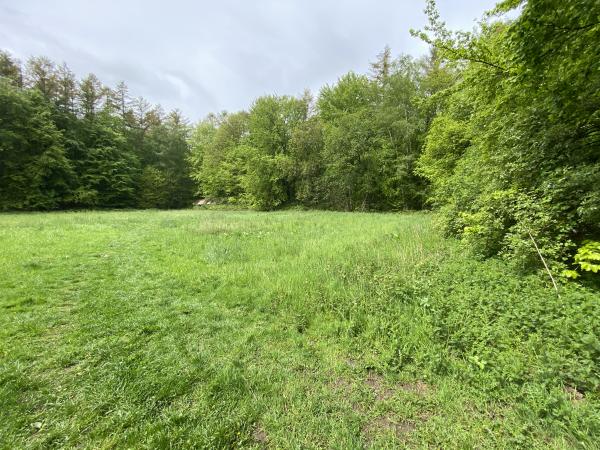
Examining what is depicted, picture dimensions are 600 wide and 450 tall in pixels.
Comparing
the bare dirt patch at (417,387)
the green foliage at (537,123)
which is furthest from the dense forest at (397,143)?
the bare dirt patch at (417,387)

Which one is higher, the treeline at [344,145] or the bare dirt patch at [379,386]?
the treeline at [344,145]

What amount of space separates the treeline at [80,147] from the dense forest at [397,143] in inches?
5.3

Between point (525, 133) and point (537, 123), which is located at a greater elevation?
point (537, 123)

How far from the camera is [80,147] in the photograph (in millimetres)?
26781

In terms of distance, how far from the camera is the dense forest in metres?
3.72

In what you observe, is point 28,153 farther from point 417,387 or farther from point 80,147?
point 417,387

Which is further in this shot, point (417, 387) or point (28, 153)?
point (28, 153)

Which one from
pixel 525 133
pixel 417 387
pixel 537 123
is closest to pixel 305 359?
pixel 417 387

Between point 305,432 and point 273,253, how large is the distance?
532 centimetres

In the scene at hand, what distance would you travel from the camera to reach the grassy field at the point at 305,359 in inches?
83.4

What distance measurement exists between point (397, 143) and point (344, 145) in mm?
4508

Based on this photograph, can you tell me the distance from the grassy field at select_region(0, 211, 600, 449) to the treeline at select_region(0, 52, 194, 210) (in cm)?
2530

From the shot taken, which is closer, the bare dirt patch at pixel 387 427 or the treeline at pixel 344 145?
the bare dirt patch at pixel 387 427

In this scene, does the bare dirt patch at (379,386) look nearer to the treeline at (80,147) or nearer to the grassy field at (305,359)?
the grassy field at (305,359)
